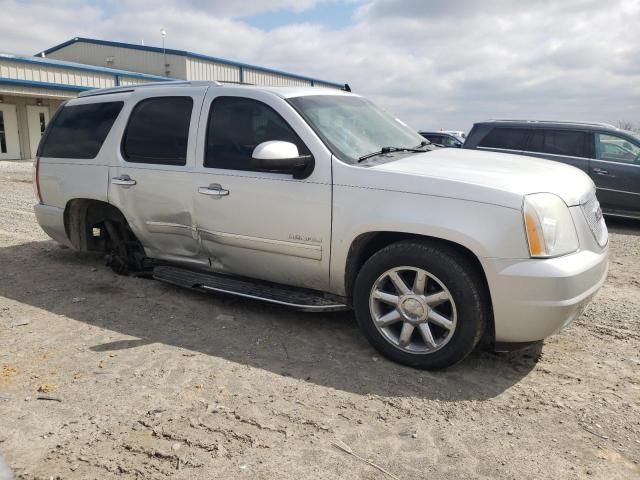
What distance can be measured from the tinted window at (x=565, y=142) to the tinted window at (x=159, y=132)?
7.31 meters

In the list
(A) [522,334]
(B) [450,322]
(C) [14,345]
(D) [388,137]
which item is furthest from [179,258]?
(A) [522,334]

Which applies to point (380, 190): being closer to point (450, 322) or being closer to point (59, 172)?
point (450, 322)

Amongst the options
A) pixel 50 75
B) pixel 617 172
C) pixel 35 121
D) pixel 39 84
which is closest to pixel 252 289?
pixel 617 172

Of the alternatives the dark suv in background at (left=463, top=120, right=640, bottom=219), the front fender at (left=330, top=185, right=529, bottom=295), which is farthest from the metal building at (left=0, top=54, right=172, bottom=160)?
the front fender at (left=330, top=185, right=529, bottom=295)

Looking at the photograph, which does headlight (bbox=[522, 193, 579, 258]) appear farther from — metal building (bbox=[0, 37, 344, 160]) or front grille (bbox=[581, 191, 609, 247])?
metal building (bbox=[0, 37, 344, 160])

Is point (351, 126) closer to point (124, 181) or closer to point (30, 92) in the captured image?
point (124, 181)

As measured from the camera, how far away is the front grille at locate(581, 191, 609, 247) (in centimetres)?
357

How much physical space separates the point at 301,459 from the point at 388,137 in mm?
2715

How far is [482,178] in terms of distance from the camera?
3365 mm

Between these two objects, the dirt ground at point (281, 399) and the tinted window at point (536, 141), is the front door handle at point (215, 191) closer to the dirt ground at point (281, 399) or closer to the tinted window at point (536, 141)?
the dirt ground at point (281, 399)

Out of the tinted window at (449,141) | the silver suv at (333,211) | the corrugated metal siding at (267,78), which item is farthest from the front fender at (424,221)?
the corrugated metal siding at (267,78)

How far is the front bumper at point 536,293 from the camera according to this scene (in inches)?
123

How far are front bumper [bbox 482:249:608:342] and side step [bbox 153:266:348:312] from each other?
1136mm

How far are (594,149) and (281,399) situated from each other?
8.38m
